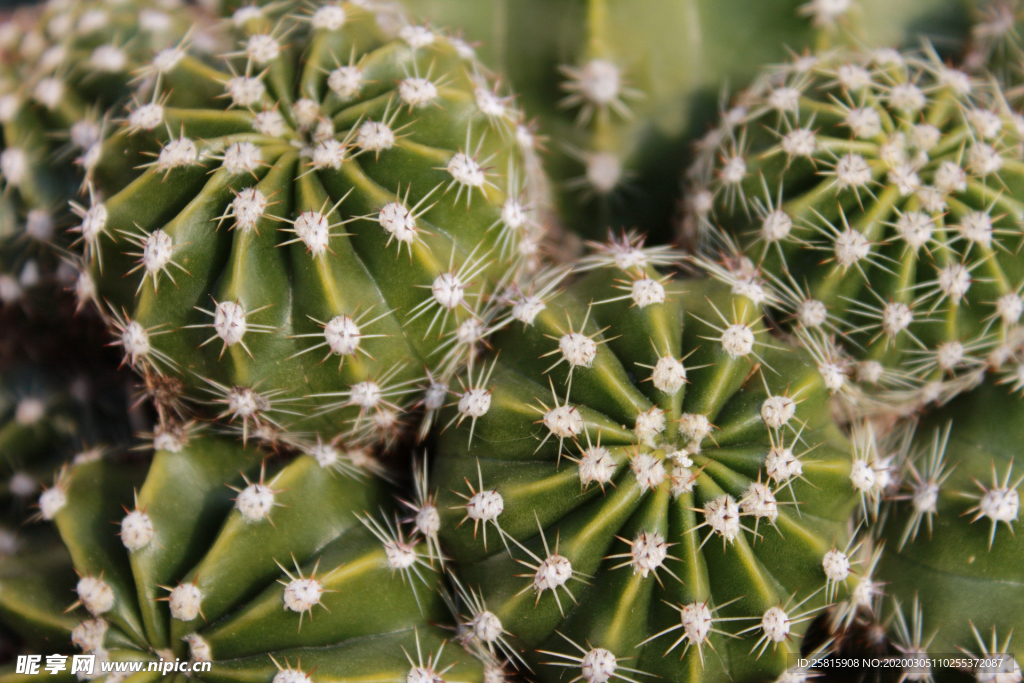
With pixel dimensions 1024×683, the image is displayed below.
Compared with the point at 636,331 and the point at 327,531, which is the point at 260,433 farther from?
the point at 636,331

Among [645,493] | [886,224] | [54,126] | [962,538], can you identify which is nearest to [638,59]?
[886,224]

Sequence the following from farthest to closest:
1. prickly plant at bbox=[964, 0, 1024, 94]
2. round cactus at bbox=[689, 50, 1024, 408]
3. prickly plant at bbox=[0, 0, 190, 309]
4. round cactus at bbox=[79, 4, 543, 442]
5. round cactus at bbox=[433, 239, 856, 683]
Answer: prickly plant at bbox=[964, 0, 1024, 94], prickly plant at bbox=[0, 0, 190, 309], round cactus at bbox=[689, 50, 1024, 408], round cactus at bbox=[79, 4, 543, 442], round cactus at bbox=[433, 239, 856, 683]

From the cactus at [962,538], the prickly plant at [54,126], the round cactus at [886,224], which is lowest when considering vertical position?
the cactus at [962,538]

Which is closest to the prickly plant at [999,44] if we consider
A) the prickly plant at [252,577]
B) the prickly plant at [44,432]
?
the prickly plant at [252,577]

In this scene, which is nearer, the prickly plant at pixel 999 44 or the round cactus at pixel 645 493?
the round cactus at pixel 645 493

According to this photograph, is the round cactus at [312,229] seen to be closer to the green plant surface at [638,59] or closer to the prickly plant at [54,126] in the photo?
the prickly plant at [54,126]

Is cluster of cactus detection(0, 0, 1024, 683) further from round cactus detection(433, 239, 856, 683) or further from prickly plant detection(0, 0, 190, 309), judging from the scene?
prickly plant detection(0, 0, 190, 309)

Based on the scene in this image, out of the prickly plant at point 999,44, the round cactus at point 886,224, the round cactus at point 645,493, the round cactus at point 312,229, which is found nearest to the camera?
the round cactus at point 645,493

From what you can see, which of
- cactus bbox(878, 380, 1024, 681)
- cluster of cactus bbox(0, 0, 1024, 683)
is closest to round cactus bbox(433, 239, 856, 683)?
cluster of cactus bbox(0, 0, 1024, 683)
